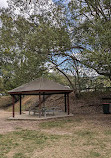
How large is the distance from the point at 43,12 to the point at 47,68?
414 cm

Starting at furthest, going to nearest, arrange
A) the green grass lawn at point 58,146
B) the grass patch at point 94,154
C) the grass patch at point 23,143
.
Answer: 1. the grass patch at point 23,143
2. the green grass lawn at point 58,146
3. the grass patch at point 94,154

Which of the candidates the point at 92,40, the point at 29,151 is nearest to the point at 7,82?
the point at 92,40

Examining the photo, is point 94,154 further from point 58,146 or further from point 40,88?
point 40,88

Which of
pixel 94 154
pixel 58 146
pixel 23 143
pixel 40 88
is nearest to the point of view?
pixel 94 154

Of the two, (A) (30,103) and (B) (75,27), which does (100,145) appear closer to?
(B) (75,27)

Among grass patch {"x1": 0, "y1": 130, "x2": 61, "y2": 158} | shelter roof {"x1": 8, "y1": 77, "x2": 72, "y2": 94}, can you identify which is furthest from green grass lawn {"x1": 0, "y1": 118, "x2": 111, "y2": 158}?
shelter roof {"x1": 8, "y1": 77, "x2": 72, "y2": 94}

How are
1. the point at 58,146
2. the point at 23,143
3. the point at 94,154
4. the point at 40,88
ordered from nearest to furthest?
the point at 94,154 → the point at 58,146 → the point at 23,143 → the point at 40,88

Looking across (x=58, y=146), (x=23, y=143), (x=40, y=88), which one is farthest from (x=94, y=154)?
(x=40, y=88)

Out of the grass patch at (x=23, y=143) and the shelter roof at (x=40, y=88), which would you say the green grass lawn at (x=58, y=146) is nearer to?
the grass patch at (x=23, y=143)

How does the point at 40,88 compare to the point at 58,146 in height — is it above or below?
above

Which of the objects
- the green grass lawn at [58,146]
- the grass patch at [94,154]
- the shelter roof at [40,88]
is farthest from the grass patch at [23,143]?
the shelter roof at [40,88]

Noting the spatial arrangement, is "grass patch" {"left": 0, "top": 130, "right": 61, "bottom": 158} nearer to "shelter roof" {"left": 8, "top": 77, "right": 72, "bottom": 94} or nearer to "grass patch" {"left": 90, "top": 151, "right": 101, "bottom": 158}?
"grass patch" {"left": 90, "top": 151, "right": 101, "bottom": 158}

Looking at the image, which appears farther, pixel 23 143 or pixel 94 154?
pixel 23 143

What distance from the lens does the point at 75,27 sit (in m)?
12.0
